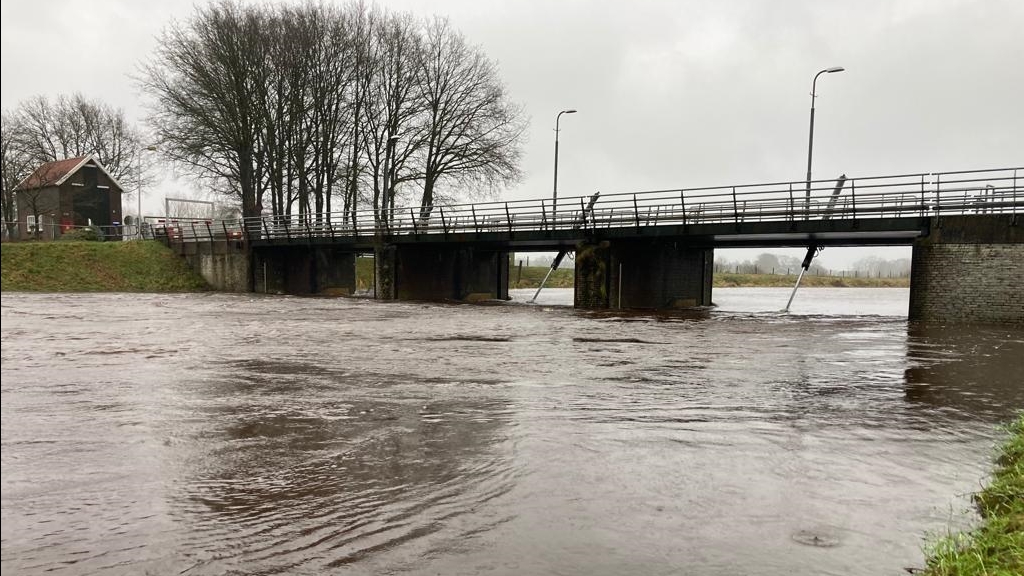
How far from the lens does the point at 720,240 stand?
2656cm

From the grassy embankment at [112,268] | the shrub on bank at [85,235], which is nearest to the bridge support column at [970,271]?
the grassy embankment at [112,268]

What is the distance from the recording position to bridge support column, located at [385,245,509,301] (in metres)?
33.4

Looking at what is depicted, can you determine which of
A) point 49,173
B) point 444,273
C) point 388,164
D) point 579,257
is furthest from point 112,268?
point 579,257

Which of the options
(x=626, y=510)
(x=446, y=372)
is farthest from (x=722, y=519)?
(x=446, y=372)

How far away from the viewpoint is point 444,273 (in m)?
34.4

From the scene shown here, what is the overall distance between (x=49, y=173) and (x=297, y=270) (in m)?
22.6

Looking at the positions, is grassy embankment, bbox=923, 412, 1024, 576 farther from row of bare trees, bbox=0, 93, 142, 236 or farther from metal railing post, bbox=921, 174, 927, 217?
row of bare trees, bbox=0, 93, 142, 236

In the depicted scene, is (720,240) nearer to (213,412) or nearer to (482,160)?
(482,160)

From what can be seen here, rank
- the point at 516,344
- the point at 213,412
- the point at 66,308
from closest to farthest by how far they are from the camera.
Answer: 1. the point at 213,412
2. the point at 516,344
3. the point at 66,308

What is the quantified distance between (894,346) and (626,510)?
11787mm

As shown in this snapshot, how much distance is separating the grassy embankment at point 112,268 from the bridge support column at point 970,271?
32468 millimetres

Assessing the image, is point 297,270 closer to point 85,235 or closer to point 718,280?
point 85,235

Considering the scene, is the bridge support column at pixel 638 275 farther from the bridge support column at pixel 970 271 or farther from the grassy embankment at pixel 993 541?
the grassy embankment at pixel 993 541

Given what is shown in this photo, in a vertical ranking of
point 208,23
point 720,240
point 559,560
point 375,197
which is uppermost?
point 208,23
